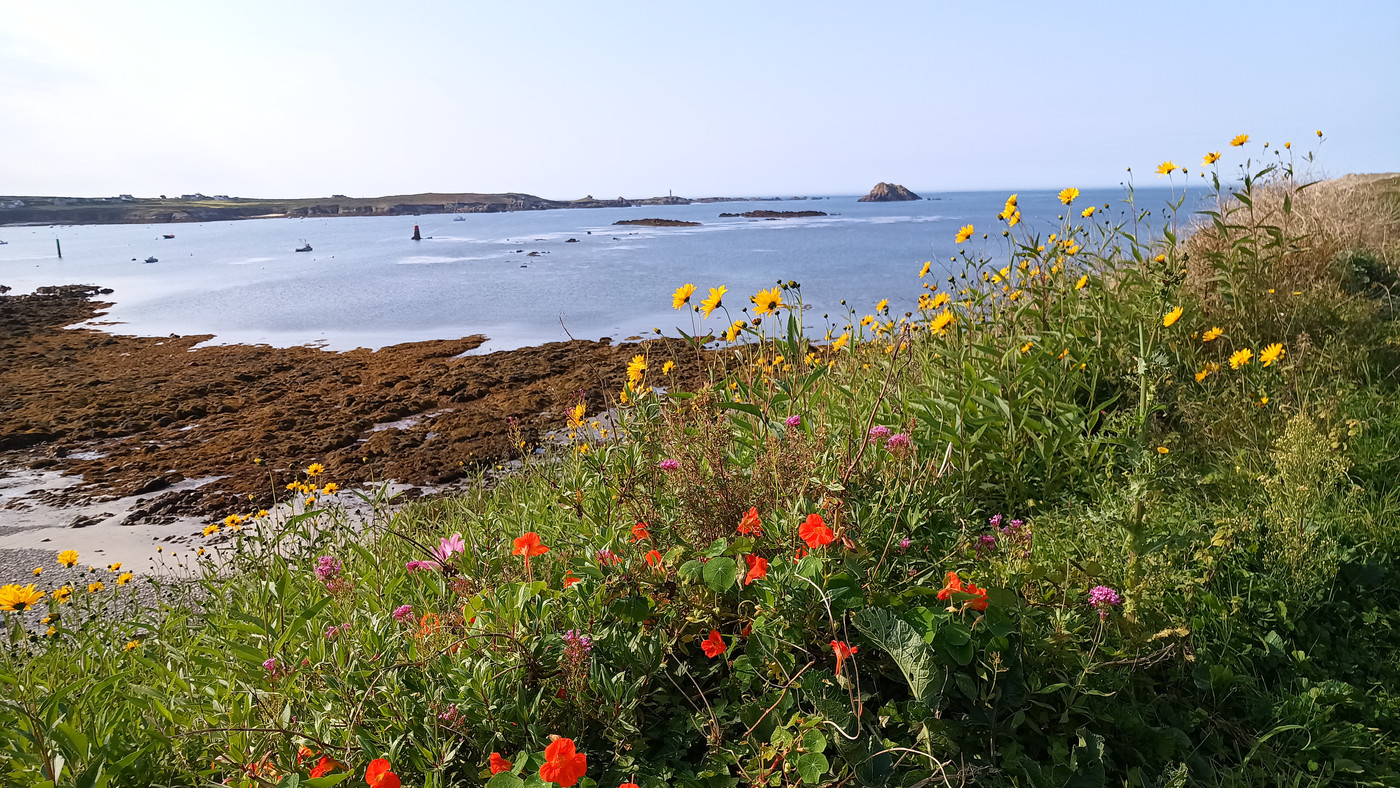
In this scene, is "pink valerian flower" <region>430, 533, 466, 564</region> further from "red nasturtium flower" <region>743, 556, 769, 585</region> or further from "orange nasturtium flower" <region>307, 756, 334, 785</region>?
"red nasturtium flower" <region>743, 556, 769, 585</region>

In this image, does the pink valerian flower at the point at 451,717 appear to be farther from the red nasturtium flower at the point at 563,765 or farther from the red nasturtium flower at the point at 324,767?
the red nasturtium flower at the point at 563,765

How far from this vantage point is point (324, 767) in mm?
1320

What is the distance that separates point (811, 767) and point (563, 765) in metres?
0.43

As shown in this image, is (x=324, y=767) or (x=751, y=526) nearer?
(x=324, y=767)

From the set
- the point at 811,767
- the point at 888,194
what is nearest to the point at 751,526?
the point at 811,767

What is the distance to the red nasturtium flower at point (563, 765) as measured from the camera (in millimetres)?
1090

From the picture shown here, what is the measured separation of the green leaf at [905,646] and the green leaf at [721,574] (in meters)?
0.27

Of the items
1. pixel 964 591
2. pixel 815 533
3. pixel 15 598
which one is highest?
pixel 815 533

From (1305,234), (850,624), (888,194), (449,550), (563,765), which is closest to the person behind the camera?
(563,765)

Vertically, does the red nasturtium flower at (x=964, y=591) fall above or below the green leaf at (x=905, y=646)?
above

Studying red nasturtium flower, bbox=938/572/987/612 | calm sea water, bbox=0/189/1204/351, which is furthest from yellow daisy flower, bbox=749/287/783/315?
calm sea water, bbox=0/189/1204/351

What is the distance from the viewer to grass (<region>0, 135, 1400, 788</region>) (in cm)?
140

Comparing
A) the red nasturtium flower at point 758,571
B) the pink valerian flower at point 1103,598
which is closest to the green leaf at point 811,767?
the red nasturtium flower at point 758,571

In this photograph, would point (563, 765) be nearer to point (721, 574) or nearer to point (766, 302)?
point (721, 574)
